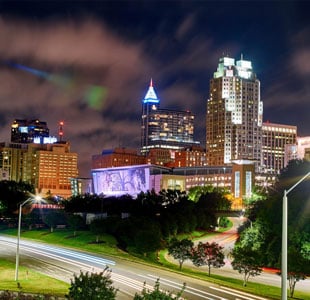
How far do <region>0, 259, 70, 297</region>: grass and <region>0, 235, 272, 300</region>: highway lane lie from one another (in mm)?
1754

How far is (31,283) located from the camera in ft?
164

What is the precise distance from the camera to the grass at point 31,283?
1759 inches

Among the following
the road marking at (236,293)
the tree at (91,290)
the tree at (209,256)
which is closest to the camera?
the tree at (91,290)

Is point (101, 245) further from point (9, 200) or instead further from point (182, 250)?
point (9, 200)

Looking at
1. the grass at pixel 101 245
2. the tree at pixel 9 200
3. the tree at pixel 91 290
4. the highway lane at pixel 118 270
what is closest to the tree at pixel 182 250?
the grass at pixel 101 245

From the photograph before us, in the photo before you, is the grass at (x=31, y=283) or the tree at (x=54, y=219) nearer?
the grass at (x=31, y=283)

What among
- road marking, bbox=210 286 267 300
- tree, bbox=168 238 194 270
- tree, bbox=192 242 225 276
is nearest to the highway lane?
road marking, bbox=210 286 267 300

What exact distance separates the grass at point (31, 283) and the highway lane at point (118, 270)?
1.75 metres

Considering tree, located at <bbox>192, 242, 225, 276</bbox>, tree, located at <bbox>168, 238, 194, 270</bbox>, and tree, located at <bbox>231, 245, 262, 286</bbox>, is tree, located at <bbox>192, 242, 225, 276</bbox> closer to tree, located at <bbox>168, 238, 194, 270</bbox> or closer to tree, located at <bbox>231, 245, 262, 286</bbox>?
tree, located at <bbox>168, 238, 194, 270</bbox>

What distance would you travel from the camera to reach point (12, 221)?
137 m

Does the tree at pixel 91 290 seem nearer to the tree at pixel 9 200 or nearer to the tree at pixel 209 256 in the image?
the tree at pixel 209 256

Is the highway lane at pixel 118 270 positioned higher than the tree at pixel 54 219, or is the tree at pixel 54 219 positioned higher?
the tree at pixel 54 219

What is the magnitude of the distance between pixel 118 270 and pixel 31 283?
11.7 m

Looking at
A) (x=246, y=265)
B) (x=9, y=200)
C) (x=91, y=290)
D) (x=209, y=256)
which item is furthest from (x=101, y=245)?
(x=9, y=200)
